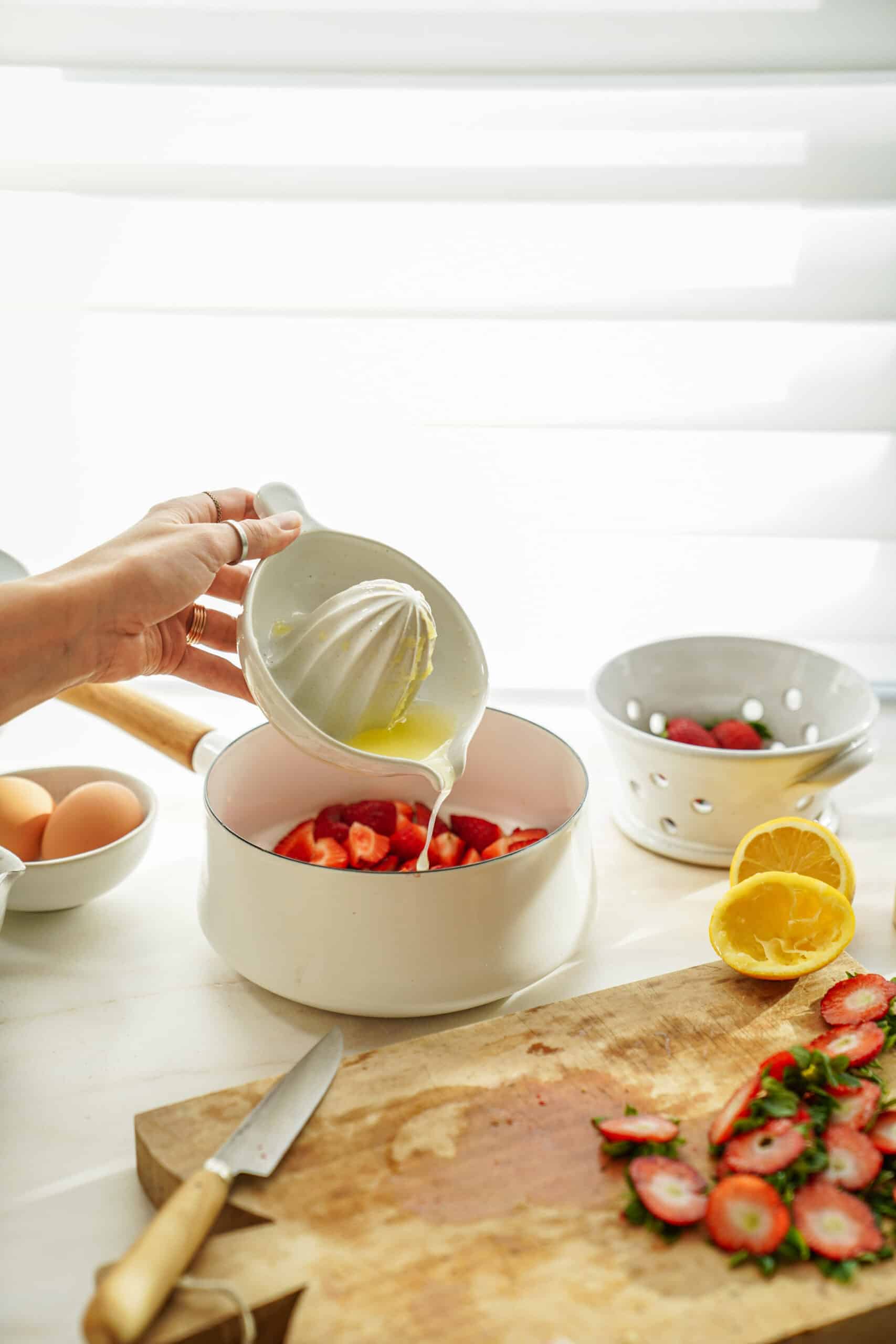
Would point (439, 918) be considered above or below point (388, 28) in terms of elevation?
below

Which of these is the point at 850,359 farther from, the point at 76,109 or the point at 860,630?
the point at 76,109

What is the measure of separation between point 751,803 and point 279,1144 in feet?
1.76

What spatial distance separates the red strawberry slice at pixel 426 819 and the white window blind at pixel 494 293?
1.57 ft

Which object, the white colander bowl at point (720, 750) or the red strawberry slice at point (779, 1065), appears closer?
the red strawberry slice at point (779, 1065)

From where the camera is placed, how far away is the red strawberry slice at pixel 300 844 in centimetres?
92

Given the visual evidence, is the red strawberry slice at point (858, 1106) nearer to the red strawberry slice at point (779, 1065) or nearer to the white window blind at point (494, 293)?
the red strawberry slice at point (779, 1065)

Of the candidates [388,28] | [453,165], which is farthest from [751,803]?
[388,28]

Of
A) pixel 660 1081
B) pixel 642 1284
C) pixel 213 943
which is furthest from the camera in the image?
pixel 213 943

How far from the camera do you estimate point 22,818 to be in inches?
36.8

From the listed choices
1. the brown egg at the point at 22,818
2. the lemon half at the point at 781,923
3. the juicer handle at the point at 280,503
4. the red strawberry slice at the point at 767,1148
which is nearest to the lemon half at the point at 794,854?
the lemon half at the point at 781,923

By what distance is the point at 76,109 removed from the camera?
125cm

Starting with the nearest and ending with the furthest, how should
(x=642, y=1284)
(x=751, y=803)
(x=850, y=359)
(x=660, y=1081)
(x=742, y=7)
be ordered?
(x=642, y=1284), (x=660, y=1081), (x=751, y=803), (x=742, y=7), (x=850, y=359)

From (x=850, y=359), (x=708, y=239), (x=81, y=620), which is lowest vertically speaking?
(x=81, y=620)

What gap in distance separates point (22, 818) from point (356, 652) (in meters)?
0.34
